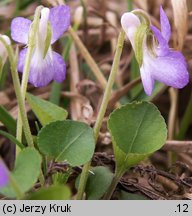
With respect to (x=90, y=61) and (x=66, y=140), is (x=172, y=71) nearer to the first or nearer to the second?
(x=66, y=140)

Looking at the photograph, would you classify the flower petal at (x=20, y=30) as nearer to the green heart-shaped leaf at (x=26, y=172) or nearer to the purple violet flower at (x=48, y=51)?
the purple violet flower at (x=48, y=51)

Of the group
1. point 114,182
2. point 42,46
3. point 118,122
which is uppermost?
point 42,46

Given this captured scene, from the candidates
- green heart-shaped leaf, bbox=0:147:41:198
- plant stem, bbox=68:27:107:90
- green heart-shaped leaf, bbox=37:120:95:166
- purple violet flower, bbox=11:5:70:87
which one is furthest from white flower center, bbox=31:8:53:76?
plant stem, bbox=68:27:107:90

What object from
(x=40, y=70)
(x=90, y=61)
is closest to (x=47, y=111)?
(x=40, y=70)

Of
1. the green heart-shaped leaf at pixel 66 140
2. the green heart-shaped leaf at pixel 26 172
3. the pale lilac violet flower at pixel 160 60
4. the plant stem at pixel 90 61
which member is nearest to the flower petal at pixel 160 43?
the pale lilac violet flower at pixel 160 60

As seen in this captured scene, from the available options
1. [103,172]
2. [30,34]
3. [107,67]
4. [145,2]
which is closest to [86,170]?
[103,172]
